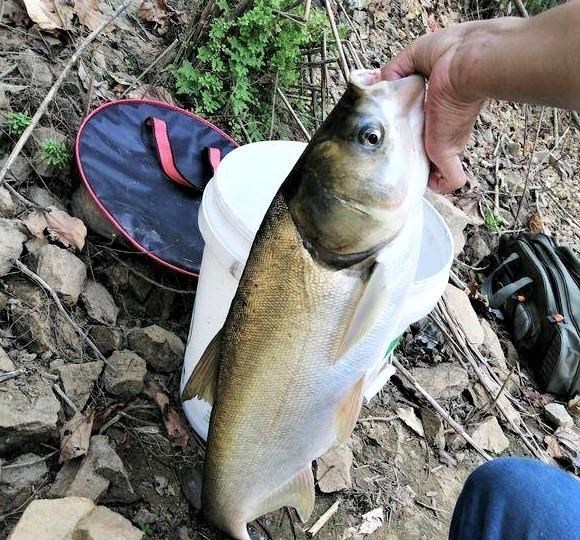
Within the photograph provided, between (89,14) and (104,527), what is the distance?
2.62 metres

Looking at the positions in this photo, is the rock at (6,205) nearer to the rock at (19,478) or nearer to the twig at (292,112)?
the rock at (19,478)

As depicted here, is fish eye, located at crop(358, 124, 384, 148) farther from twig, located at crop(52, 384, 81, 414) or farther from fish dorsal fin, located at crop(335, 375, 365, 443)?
twig, located at crop(52, 384, 81, 414)

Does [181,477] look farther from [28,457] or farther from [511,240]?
[511,240]

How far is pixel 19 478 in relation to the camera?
2.06 m

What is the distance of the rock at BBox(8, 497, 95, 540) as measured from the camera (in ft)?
6.10

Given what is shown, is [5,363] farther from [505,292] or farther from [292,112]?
[505,292]

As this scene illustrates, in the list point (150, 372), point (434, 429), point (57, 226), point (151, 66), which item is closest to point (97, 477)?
point (150, 372)

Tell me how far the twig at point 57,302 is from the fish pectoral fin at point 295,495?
80 centimetres

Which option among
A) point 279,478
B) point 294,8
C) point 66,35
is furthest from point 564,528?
point 66,35

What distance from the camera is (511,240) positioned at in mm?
4645

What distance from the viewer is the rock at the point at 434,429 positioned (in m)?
3.09

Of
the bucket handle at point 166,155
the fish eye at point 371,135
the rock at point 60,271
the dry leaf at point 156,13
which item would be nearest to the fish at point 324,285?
the fish eye at point 371,135

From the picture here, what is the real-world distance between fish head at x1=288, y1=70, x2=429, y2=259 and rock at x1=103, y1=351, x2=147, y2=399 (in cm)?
111

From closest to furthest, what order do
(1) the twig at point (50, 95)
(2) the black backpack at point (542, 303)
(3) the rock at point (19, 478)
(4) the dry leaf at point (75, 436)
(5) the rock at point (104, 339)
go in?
(3) the rock at point (19, 478) → (4) the dry leaf at point (75, 436) → (5) the rock at point (104, 339) → (1) the twig at point (50, 95) → (2) the black backpack at point (542, 303)
